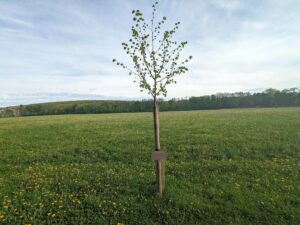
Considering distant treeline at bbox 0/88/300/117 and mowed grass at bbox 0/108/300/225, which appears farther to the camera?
distant treeline at bbox 0/88/300/117

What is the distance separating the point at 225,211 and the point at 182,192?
4.42 feet

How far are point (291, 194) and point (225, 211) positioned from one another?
92.8 inches

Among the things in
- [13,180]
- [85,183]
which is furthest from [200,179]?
[13,180]

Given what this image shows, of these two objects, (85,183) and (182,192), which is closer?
(182,192)

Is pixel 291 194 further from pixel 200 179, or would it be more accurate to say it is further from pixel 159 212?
pixel 159 212

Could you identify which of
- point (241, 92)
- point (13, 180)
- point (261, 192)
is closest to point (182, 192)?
point (261, 192)

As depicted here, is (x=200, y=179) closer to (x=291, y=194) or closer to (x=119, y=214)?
(x=291, y=194)

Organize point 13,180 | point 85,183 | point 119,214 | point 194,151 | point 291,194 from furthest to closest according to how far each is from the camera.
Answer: point 194,151
point 13,180
point 85,183
point 291,194
point 119,214

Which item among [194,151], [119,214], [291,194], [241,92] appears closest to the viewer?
[119,214]

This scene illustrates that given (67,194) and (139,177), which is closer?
(67,194)

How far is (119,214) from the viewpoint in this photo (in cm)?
534

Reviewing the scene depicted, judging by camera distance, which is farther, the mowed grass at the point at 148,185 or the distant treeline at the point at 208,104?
the distant treeline at the point at 208,104

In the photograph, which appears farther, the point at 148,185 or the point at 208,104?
Result: the point at 208,104

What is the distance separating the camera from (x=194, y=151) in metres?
11.1
